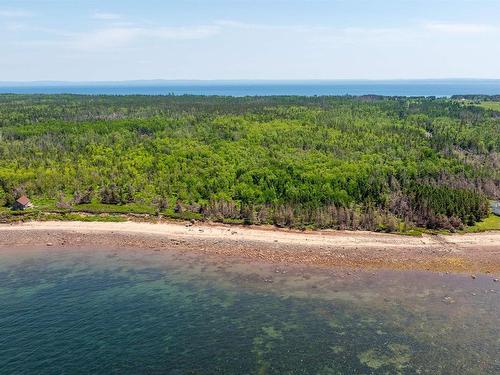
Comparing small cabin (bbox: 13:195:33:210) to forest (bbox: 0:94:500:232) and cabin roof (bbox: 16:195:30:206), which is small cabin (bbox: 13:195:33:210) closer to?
cabin roof (bbox: 16:195:30:206)

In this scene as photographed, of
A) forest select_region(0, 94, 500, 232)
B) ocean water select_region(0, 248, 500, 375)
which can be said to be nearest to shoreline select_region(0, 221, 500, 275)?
ocean water select_region(0, 248, 500, 375)

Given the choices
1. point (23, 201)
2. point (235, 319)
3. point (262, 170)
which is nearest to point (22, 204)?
Answer: point (23, 201)

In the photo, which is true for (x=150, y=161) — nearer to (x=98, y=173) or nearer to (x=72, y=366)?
(x=98, y=173)

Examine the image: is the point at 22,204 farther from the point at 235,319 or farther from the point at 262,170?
the point at 235,319

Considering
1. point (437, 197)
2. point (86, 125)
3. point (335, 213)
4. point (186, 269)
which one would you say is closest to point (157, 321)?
point (186, 269)

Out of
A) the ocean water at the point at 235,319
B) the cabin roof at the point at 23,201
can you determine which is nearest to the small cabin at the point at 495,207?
the ocean water at the point at 235,319

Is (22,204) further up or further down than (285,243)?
further up
